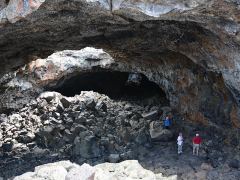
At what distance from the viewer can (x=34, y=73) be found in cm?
1997

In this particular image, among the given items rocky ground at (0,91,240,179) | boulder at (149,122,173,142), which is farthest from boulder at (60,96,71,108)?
boulder at (149,122,173,142)

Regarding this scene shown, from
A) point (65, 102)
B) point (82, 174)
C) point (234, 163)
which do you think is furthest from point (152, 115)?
point (82, 174)

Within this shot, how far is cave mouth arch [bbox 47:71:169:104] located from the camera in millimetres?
21203

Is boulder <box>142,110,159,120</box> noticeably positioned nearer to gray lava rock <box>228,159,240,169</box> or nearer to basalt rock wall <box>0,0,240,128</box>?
basalt rock wall <box>0,0,240,128</box>

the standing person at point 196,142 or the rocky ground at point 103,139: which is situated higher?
the standing person at point 196,142

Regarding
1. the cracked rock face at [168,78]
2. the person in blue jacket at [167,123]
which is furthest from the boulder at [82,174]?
the cracked rock face at [168,78]

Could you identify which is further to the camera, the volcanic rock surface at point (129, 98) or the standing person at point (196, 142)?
the standing person at point (196, 142)

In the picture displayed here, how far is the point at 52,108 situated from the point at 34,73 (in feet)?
9.52

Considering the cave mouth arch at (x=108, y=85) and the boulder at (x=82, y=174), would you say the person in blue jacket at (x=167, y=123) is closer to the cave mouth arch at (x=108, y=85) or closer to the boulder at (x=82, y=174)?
the boulder at (x=82, y=174)

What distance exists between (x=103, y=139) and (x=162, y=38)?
4462 millimetres

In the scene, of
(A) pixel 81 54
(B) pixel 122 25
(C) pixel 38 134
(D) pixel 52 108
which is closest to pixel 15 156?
(C) pixel 38 134

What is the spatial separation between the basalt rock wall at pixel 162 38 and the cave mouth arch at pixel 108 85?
4704mm

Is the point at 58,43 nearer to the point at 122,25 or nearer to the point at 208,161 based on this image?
the point at 122,25

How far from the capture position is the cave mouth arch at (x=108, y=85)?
2120cm
